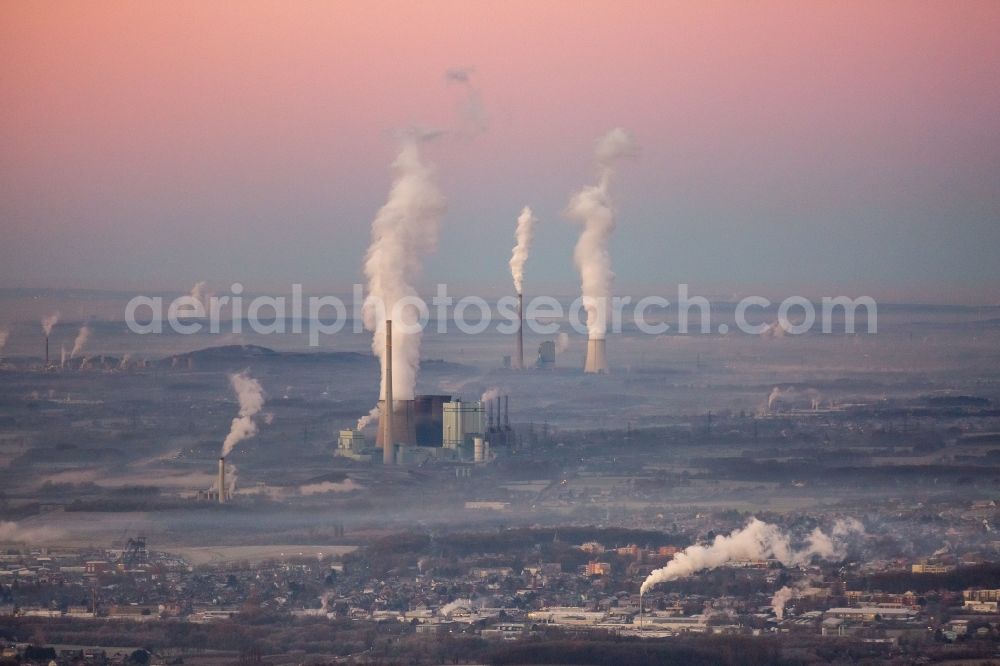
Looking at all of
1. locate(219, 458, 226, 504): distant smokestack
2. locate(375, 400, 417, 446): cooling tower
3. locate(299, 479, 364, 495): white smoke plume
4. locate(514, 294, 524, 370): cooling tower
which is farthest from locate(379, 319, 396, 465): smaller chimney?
locate(514, 294, 524, 370): cooling tower

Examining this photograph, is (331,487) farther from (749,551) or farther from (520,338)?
(520,338)

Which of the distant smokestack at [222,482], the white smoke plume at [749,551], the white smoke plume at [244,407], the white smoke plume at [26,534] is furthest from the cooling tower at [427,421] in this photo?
the white smoke plume at [749,551]

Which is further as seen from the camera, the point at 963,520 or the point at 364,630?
the point at 963,520

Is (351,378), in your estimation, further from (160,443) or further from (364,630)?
(364,630)

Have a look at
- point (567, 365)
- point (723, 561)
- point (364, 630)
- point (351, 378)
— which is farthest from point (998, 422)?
point (364, 630)

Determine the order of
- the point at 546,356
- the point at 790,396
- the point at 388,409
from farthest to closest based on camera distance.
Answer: the point at 790,396 < the point at 546,356 < the point at 388,409

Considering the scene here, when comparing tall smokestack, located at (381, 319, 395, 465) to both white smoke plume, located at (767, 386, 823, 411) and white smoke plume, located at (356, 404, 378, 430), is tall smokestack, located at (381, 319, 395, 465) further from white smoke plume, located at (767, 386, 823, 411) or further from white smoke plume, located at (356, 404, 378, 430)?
white smoke plume, located at (767, 386, 823, 411)

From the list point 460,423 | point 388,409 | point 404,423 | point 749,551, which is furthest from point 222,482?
point 749,551
